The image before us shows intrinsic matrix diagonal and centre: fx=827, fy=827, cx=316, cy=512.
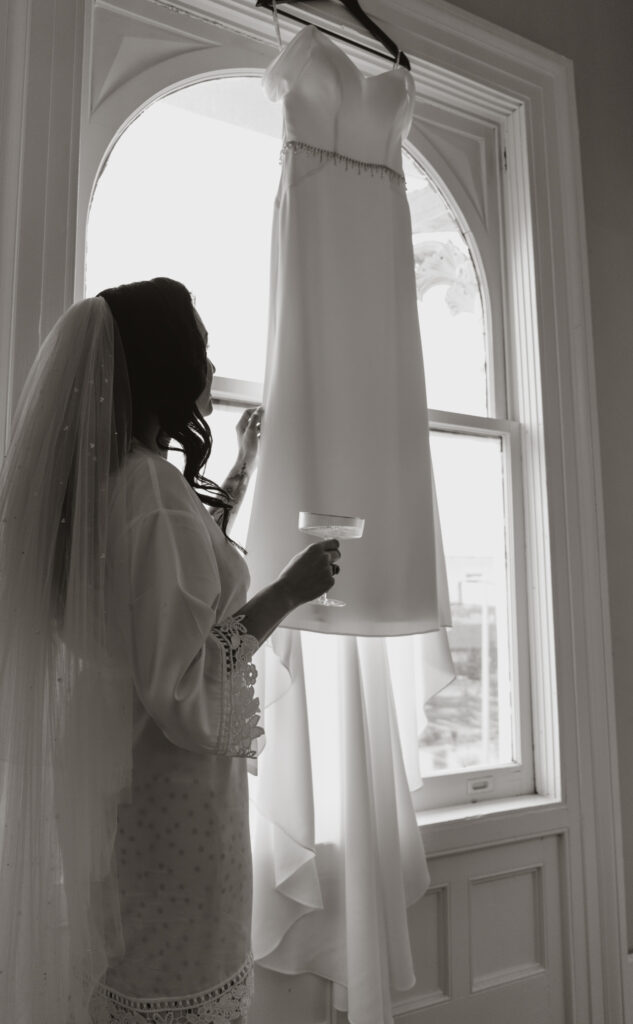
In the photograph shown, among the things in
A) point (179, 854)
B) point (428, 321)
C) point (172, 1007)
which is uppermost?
point (428, 321)

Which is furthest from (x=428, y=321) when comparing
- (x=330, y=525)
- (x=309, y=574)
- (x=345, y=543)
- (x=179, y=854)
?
(x=179, y=854)

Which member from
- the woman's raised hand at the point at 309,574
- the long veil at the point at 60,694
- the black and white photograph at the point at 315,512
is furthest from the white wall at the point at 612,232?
the long veil at the point at 60,694

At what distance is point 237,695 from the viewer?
3.61 feet

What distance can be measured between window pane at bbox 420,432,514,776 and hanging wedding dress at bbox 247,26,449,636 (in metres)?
0.29

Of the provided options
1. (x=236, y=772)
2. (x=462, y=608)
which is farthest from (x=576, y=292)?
(x=236, y=772)

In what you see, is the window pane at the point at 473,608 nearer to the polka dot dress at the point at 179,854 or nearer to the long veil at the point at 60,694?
the polka dot dress at the point at 179,854

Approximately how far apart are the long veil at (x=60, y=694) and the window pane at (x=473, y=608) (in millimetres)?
1135

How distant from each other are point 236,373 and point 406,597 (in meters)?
0.60

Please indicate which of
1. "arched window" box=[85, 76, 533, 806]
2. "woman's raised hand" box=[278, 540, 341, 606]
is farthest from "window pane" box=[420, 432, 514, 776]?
"woman's raised hand" box=[278, 540, 341, 606]

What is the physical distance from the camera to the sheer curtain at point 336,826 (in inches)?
61.4

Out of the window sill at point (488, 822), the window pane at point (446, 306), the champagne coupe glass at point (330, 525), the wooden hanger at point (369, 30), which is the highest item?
the wooden hanger at point (369, 30)

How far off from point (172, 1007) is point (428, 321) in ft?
5.36

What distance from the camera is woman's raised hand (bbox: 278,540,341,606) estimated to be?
1215mm

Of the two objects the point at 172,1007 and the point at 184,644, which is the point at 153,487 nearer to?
the point at 184,644
